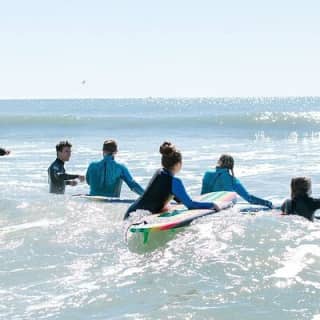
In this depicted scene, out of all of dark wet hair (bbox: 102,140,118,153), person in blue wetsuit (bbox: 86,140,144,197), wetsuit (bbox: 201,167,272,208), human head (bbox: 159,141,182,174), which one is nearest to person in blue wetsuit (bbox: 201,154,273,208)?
wetsuit (bbox: 201,167,272,208)

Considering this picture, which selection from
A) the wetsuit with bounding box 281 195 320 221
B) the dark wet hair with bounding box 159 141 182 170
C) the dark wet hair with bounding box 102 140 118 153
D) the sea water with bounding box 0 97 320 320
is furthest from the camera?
the dark wet hair with bounding box 102 140 118 153

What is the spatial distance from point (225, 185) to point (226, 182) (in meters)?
0.04

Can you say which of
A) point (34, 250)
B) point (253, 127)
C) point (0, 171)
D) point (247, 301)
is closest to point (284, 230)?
point (247, 301)

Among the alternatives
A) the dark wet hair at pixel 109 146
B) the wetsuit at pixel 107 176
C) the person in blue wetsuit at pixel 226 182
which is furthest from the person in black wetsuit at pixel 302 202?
the dark wet hair at pixel 109 146

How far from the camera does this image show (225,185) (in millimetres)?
9359

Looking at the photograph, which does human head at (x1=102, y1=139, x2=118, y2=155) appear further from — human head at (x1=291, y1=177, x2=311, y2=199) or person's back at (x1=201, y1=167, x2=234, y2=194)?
human head at (x1=291, y1=177, x2=311, y2=199)

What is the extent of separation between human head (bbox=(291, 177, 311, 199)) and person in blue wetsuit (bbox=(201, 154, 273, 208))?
1253mm

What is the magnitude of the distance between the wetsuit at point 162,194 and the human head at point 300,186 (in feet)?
3.18

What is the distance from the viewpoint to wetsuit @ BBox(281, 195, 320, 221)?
25.8 feet

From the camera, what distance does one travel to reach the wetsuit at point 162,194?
24.7 ft

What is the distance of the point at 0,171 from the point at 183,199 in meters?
12.1

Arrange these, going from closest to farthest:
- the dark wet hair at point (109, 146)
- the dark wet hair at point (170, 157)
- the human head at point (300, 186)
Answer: the dark wet hair at point (170, 157) < the human head at point (300, 186) < the dark wet hair at point (109, 146)

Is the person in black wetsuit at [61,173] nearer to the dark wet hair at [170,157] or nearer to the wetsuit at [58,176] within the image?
the wetsuit at [58,176]

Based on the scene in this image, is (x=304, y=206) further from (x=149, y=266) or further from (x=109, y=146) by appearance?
(x=109, y=146)
